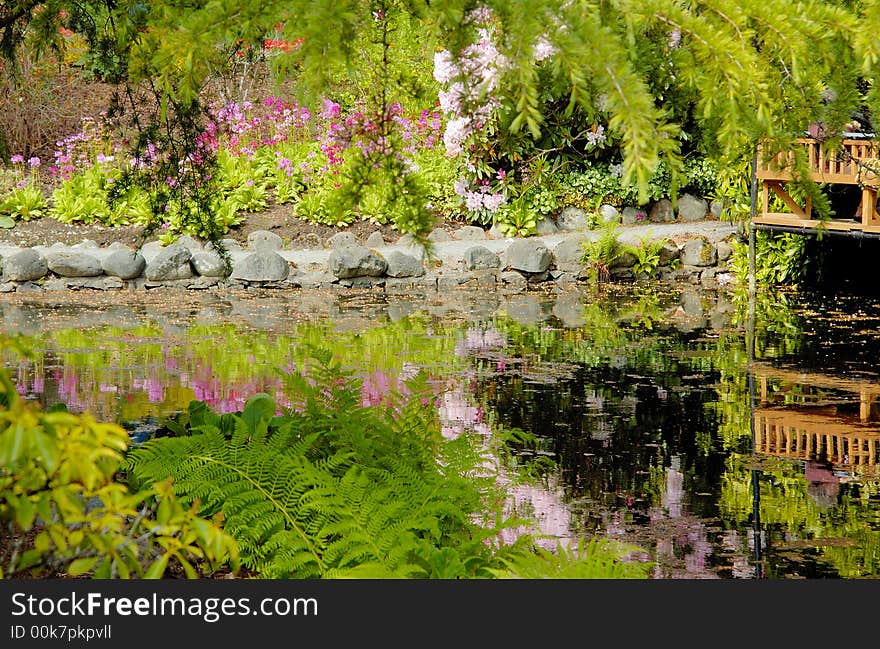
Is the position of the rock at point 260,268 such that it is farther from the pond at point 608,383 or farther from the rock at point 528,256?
the rock at point 528,256

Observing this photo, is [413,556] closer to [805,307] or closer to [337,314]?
[337,314]

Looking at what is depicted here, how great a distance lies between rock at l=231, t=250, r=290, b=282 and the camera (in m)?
11.9

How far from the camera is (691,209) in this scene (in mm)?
14039

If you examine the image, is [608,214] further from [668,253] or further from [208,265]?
[208,265]

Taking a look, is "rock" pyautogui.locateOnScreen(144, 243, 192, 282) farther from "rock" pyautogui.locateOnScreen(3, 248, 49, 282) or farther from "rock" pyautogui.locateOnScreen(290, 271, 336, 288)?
"rock" pyautogui.locateOnScreen(290, 271, 336, 288)

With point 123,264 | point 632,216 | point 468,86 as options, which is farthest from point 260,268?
point 468,86

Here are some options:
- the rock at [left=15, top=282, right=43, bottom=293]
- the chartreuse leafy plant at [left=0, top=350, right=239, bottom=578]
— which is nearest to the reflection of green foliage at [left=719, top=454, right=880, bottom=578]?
the chartreuse leafy plant at [left=0, top=350, right=239, bottom=578]

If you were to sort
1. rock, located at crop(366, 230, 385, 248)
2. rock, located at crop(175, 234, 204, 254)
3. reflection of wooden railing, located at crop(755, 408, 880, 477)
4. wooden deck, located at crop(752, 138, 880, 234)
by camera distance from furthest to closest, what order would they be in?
rock, located at crop(366, 230, 385, 248) → rock, located at crop(175, 234, 204, 254) → wooden deck, located at crop(752, 138, 880, 234) → reflection of wooden railing, located at crop(755, 408, 880, 477)

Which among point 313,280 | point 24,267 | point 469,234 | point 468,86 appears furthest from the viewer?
point 469,234

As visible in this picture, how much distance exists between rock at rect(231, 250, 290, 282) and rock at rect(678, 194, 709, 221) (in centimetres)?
533

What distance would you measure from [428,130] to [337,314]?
4.43 metres

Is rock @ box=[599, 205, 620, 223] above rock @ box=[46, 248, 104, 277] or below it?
above

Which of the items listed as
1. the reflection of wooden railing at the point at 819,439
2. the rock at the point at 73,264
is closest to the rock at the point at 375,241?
the rock at the point at 73,264

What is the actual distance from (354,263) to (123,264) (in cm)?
248
